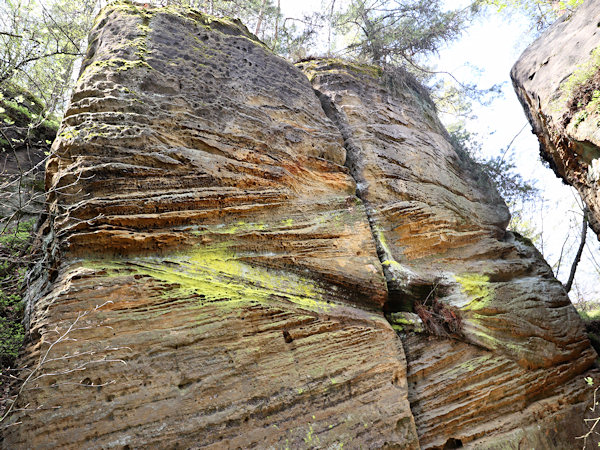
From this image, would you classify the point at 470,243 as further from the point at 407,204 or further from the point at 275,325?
the point at 275,325

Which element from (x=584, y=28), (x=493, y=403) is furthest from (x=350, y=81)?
(x=493, y=403)

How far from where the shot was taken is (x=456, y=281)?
775 centimetres

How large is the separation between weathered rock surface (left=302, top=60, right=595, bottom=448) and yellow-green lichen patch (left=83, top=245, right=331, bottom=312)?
2050 millimetres

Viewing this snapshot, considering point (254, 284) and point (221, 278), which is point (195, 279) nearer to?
point (221, 278)

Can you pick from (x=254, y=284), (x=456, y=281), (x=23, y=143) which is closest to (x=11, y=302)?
(x=254, y=284)

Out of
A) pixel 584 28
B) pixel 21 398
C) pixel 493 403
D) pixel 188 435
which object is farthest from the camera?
pixel 584 28

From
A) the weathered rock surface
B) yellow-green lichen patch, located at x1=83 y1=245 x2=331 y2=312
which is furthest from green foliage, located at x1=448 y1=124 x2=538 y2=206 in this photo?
yellow-green lichen patch, located at x1=83 y1=245 x2=331 y2=312

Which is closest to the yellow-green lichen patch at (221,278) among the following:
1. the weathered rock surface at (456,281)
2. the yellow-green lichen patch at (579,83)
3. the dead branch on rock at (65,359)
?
the dead branch on rock at (65,359)

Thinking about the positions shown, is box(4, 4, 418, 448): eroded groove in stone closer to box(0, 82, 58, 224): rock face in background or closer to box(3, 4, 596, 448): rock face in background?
box(3, 4, 596, 448): rock face in background

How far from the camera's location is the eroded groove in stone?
4.55 metres

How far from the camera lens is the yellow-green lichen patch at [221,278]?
5367 millimetres

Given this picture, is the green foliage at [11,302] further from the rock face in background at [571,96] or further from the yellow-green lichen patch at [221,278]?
the rock face in background at [571,96]

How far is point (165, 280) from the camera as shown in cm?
536

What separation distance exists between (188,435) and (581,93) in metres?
8.54
